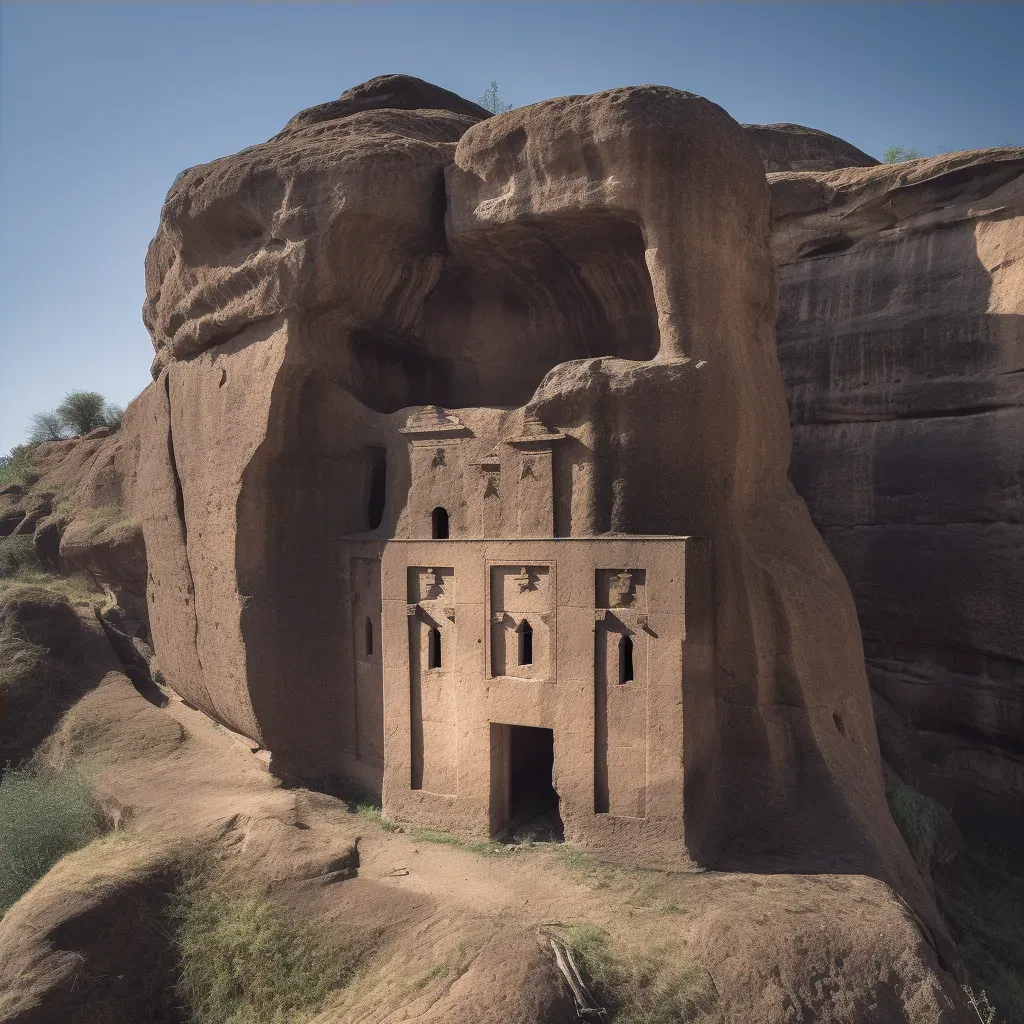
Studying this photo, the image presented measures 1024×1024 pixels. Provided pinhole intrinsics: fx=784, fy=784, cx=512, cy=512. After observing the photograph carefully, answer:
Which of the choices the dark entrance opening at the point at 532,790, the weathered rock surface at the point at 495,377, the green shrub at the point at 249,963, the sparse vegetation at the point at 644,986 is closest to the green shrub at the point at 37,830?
the weathered rock surface at the point at 495,377

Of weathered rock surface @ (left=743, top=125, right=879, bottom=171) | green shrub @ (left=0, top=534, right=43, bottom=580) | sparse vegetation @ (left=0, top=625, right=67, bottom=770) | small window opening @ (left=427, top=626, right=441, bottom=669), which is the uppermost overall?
weathered rock surface @ (left=743, top=125, right=879, bottom=171)

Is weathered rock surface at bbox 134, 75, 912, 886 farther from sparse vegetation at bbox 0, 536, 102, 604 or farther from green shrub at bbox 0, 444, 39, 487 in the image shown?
green shrub at bbox 0, 444, 39, 487

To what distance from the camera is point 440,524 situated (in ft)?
36.1

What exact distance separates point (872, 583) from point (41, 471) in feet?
69.5

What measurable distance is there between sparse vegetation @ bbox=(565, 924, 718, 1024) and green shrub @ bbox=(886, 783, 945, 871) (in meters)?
5.71

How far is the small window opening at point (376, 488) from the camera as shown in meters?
12.2

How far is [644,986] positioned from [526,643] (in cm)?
398

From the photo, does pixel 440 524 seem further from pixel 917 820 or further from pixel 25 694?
pixel 25 694

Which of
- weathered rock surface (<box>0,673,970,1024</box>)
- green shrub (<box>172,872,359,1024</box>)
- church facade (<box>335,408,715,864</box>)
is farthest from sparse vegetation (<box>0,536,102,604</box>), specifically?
green shrub (<box>172,872,359,1024</box>)

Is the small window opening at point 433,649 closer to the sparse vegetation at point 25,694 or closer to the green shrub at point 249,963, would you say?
the green shrub at point 249,963

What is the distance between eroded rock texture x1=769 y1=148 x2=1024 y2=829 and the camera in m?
13.4

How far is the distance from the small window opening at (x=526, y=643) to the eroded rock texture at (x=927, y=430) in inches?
305

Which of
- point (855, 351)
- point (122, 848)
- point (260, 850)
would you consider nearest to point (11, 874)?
point (122, 848)

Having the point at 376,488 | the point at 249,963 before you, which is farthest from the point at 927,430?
the point at 249,963
